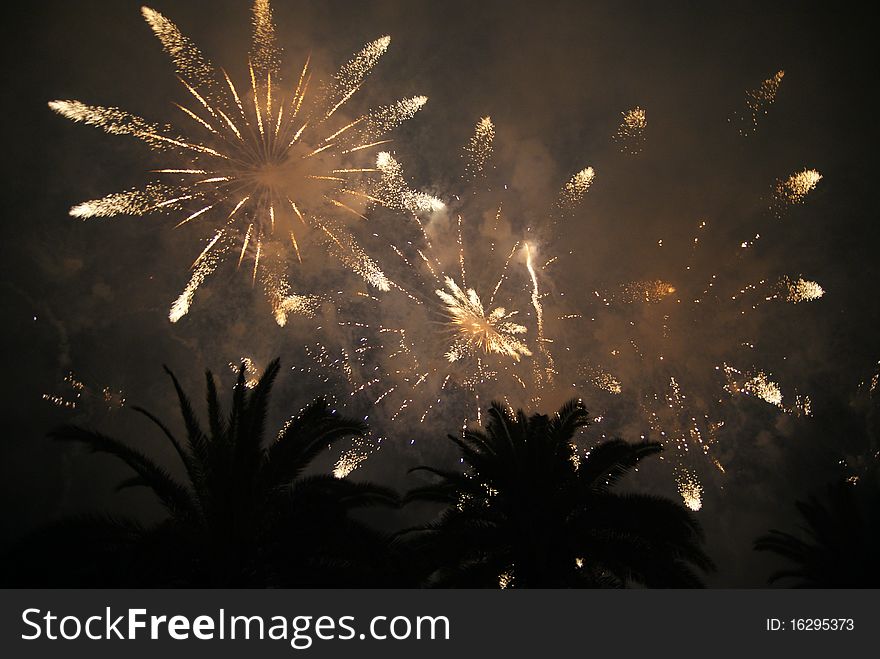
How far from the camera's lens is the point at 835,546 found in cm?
1725

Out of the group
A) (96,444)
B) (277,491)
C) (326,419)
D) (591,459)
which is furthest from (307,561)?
(591,459)

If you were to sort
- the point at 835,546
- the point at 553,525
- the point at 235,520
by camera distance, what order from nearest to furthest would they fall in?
the point at 235,520 < the point at 553,525 < the point at 835,546

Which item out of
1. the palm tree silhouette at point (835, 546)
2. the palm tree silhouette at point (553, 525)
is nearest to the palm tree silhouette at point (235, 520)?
the palm tree silhouette at point (553, 525)

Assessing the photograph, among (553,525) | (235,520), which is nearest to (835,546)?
(553,525)

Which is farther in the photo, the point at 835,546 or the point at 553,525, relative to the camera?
the point at 835,546

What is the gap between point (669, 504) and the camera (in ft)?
41.1

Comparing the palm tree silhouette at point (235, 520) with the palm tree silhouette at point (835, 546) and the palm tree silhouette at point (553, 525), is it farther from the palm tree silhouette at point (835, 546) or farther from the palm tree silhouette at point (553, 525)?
the palm tree silhouette at point (835, 546)

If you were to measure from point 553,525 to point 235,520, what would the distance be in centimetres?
708

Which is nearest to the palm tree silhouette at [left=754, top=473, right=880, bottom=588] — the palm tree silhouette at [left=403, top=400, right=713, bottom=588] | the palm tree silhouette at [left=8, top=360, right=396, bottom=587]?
the palm tree silhouette at [left=403, top=400, right=713, bottom=588]

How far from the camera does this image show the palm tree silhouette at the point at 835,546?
53.7ft

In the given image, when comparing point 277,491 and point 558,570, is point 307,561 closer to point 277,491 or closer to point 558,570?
point 277,491

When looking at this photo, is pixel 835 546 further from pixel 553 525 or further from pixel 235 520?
pixel 235 520

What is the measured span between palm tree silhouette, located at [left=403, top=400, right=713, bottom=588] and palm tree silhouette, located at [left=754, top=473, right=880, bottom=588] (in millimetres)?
7829

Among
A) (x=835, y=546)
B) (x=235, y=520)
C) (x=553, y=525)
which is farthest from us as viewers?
(x=835, y=546)
